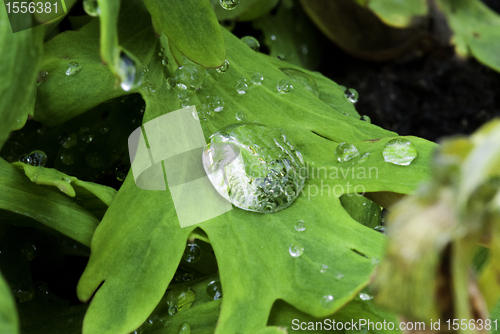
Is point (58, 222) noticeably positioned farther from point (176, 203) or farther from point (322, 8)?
point (322, 8)

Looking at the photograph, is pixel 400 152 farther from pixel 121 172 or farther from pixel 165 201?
Answer: pixel 121 172

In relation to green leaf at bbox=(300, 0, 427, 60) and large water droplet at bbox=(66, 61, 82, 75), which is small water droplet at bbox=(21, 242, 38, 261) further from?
green leaf at bbox=(300, 0, 427, 60)

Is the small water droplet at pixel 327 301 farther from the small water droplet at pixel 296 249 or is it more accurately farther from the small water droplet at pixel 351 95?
the small water droplet at pixel 351 95

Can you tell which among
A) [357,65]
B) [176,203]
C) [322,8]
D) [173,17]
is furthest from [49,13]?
[357,65]

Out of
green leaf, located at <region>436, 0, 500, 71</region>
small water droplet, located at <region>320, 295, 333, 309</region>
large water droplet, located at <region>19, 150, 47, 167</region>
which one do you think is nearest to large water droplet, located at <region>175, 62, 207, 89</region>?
large water droplet, located at <region>19, 150, 47, 167</region>

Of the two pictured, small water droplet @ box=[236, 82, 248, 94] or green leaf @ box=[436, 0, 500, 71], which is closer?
small water droplet @ box=[236, 82, 248, 94]

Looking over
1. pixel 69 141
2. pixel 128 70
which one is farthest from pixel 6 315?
pixel 69 141
